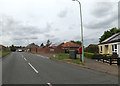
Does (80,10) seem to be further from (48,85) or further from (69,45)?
(69,45)

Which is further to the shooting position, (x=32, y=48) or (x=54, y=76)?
(x=32, y=48)

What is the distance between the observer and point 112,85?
5379 millimetres

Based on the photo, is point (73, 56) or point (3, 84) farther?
point (73, 56)

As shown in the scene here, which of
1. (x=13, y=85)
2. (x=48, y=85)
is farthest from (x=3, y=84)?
(x=48, y=85)

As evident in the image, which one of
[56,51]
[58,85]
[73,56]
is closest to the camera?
[58,85]

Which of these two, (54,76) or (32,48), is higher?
(32,48)

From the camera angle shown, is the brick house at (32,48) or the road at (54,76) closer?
the road at (54,76)

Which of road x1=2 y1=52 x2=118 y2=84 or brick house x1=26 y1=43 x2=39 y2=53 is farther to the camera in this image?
brick house x1=26 y1=43 x2=39 y2=53

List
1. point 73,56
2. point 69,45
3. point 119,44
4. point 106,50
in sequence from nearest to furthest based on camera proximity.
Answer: point 119,44, point 73,56, point 106,50, point 69,45

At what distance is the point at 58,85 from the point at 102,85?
2193 mm

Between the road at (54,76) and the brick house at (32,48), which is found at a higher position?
the brick house at (32,48)

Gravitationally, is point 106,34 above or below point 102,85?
above

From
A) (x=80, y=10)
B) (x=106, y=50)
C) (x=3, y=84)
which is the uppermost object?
(x=80, y=10)

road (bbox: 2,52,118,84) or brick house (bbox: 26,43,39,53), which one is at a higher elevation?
brick house (bbox: 26,43,39,53)
